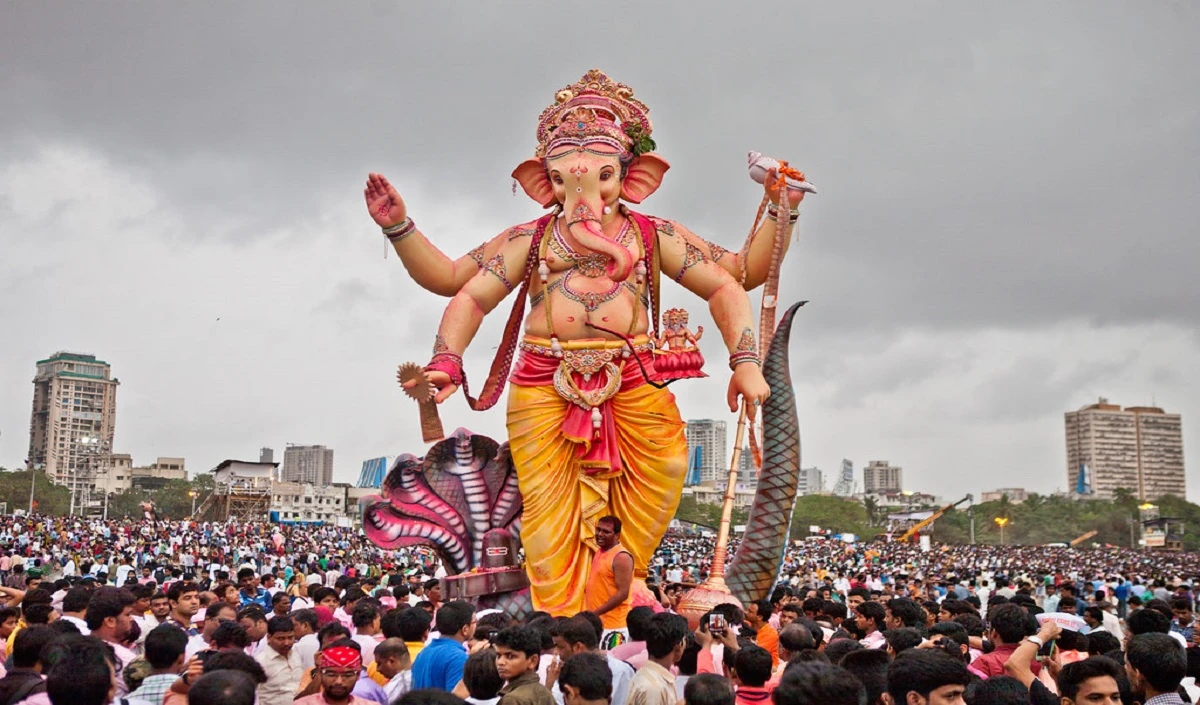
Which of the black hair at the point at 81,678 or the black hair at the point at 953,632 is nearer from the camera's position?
the black hair at the point at 81,678

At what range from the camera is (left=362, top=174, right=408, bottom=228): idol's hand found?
1020cm

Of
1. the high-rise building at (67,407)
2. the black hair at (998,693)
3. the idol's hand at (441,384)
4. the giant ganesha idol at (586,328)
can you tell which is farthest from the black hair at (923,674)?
the high-rise building at (67,407)

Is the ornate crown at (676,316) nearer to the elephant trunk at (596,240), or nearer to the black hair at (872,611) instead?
the elephant trunk at (596,240)

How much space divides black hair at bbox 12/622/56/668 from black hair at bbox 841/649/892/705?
130 inches

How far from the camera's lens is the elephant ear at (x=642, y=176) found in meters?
10.9

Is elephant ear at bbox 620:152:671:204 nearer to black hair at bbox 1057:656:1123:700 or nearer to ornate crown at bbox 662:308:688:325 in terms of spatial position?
ornate crown at bbox 662:308:688:325

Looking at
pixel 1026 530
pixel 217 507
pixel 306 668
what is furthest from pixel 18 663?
pixel 1026 530

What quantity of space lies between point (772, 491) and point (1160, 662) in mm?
6387

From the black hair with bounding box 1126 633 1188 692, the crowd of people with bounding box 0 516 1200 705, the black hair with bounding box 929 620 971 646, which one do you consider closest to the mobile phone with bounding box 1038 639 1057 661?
the crowd of people with bounding box 0 516 1200 705

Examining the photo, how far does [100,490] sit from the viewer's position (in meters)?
95.2

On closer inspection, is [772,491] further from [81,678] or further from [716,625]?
[81,678]

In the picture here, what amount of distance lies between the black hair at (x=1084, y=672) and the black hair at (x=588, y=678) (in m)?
1.72

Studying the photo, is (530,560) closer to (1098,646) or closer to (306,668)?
(306,668)

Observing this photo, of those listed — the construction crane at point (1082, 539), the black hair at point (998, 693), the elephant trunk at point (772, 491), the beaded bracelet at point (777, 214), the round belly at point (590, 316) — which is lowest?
the construction crane at point (1082, 539)
